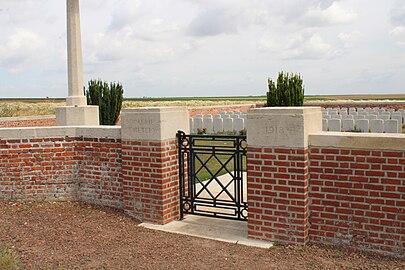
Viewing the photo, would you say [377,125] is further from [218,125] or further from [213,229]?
[213,229]

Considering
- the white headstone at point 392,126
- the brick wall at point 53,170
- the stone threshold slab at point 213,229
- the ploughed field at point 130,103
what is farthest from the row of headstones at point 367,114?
the brick wall at point 53,170

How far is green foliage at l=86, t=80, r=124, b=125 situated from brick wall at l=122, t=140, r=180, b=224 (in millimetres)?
8831

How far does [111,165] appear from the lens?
6184mm

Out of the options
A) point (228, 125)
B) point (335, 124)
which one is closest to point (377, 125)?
point (335, 124)

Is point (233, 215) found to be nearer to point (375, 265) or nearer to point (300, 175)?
point (300, 175)

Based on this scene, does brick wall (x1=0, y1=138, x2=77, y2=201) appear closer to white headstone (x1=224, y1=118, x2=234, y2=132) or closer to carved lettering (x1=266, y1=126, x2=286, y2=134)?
carved lettering (x1=266, y1=126, x2=286, y2=134)

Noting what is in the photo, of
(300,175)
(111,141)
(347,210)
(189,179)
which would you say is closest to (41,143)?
(111,141)

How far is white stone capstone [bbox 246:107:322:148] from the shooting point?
4570mm

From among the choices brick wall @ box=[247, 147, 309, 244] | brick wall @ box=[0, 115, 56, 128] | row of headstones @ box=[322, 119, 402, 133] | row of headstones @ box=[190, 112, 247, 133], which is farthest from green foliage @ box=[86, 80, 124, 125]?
brick wall @ box=[247, 147, 309, 244]

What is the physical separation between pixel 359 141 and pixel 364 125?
43.6ft

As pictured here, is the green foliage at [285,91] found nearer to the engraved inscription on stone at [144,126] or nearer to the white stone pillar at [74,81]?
the white stone pillar at [74,81]

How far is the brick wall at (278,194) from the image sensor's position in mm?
4625

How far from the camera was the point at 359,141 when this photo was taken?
14.4 ft

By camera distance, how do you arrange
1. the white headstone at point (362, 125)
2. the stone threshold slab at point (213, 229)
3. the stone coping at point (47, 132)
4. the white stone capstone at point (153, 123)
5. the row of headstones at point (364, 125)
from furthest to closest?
the white headstone at point (362, 125), the row of headstones at point (364, 125), the stone coping at point (47, 132), the white stone capstone at point (153, 123), the stone threshold slab at point (213, 229)
